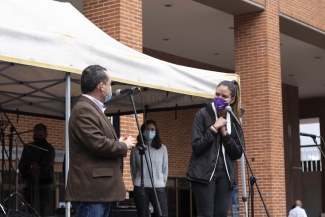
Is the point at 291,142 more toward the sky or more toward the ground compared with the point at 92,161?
more toward the sky

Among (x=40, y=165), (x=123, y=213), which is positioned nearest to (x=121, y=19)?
(x=40, y=165)

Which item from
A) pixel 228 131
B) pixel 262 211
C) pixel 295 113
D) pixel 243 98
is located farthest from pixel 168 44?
pixel 228 131

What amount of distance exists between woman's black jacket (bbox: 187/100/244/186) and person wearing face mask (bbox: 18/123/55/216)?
393 centimetres

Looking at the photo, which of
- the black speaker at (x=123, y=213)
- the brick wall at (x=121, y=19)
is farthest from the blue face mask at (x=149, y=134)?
Answer: the brick wall at (x=121, y=19)

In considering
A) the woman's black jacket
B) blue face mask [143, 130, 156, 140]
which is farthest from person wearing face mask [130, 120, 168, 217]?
the woman's black jacket

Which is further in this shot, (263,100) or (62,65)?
(263,100)

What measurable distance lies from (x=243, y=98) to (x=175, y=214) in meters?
6.56

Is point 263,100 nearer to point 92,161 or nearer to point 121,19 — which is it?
point 121,19

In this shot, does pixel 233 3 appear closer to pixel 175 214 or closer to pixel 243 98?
pixel 243 98

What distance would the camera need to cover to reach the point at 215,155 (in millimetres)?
5996

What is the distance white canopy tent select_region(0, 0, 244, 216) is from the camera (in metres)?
6.09

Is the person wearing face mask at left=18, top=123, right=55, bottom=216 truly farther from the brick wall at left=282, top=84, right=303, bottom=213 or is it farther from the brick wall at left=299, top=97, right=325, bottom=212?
the brick wall at left=299, top=97, right=325, bottom=212

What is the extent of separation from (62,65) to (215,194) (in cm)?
195

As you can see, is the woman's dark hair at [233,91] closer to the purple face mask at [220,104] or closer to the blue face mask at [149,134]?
the purple face mask at [220,104]
